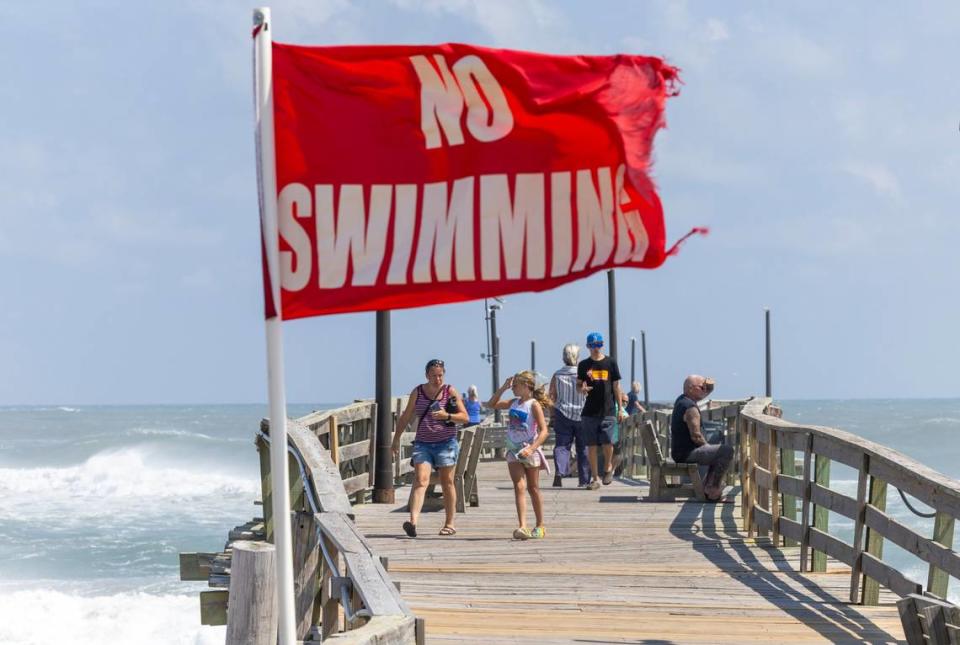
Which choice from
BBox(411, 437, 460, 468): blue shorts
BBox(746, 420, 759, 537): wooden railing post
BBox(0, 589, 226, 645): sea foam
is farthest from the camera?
BBox(0, 589, 226, 645): sea foam

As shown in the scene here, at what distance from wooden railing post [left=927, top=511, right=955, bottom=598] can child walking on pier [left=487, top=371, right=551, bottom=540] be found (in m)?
4.44

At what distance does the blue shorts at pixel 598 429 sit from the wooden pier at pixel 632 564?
113 centimetres

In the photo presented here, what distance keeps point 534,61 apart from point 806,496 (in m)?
5.83

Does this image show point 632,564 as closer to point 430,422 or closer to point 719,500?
point 430,422

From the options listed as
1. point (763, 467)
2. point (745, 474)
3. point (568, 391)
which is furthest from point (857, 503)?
point (568, 391)

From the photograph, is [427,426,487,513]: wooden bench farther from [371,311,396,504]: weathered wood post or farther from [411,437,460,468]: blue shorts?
[411,437,460,468]: blue shorts

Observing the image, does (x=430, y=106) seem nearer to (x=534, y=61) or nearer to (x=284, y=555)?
(x=534, y=61)

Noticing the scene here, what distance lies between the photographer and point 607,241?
18.5 ft

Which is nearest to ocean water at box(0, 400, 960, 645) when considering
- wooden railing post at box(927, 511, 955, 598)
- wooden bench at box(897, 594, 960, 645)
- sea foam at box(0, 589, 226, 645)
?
sea foam at box(0, 589, 226, 645)

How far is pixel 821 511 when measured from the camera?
10.8 meters

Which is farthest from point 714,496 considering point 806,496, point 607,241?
point 607,241

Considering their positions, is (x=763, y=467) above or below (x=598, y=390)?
below

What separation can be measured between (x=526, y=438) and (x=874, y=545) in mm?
3678

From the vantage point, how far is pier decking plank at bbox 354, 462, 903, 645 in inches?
326
